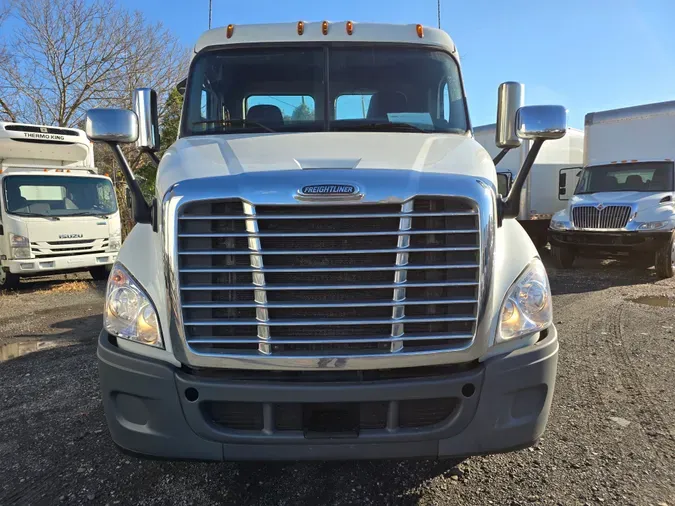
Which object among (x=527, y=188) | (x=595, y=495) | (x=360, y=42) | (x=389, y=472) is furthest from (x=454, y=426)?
(x=527, y=188)

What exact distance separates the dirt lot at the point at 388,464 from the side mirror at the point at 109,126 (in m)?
2.06

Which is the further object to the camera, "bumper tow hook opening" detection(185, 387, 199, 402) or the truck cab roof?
the truck cab roof

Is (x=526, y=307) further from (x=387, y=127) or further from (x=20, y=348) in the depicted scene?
(x=20, y=348)

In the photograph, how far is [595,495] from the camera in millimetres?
2783

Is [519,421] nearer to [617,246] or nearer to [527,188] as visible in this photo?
[617,246]

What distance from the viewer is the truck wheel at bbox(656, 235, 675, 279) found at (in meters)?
9.51

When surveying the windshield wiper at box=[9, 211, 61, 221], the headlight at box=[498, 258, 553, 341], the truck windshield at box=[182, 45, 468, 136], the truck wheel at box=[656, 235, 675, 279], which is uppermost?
the truck windshield at box=[182, 45, 468, 136]

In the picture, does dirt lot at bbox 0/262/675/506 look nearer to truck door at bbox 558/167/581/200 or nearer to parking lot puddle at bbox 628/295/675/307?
parking lot puddle at bbox 628/295/675/307

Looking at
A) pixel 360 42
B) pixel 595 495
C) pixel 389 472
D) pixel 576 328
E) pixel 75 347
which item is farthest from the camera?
pixel 576 328

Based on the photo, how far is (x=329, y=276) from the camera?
94.3 inches

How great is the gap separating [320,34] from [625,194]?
30.3ft

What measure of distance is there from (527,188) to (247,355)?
12.0 m

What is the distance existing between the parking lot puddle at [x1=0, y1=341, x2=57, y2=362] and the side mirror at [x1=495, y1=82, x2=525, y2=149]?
558cm

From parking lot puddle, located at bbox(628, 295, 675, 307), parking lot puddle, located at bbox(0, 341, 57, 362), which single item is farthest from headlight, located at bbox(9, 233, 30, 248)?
parking lot puddle, located at bbox(628, 295, 675, 307)
